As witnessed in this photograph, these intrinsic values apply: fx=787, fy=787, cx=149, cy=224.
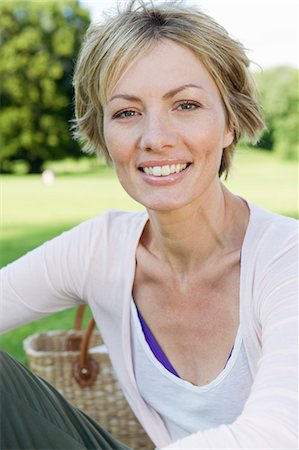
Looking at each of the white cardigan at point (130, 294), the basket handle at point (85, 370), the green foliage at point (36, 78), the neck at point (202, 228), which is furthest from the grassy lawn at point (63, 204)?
the green foliage at point (36, 78)

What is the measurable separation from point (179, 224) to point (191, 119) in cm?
26

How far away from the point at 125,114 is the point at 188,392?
63cm

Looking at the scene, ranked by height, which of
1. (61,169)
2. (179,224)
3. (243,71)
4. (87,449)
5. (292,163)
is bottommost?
(61,169)

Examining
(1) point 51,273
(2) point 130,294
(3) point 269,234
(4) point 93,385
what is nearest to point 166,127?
(3) point 269,234

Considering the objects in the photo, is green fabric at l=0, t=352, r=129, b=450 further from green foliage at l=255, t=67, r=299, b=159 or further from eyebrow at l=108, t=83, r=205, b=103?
green foliage at l=255, t=67, r=299, b=159

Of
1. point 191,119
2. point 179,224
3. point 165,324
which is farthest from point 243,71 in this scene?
point 165,324

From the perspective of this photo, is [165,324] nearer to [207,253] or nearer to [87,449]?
[207,253]

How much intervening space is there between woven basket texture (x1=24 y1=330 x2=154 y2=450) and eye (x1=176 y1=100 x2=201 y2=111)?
44.7 inches

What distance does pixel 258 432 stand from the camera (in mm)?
1197

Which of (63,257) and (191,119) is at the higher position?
(191,119)

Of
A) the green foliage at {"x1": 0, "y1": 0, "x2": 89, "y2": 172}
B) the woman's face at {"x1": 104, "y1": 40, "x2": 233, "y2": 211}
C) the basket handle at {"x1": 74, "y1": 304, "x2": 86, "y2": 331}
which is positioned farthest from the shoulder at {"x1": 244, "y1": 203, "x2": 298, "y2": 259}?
the green foliage at {"x1": 0, "y1": 0, "x2": 89, "y2": 172}

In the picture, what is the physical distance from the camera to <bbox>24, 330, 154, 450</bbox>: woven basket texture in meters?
2.61

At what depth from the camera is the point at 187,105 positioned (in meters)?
1.69

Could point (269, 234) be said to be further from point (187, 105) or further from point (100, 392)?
point (100, 392)
